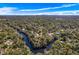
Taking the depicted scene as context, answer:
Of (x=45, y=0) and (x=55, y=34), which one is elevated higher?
(x=45, y=0)

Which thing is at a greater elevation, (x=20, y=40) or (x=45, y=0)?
(x=45, y=0)

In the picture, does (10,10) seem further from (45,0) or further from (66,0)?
(66,0)

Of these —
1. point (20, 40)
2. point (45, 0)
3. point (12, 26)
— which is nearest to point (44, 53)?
point (20, 40)

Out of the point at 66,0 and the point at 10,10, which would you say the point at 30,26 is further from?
the point at 66,0
